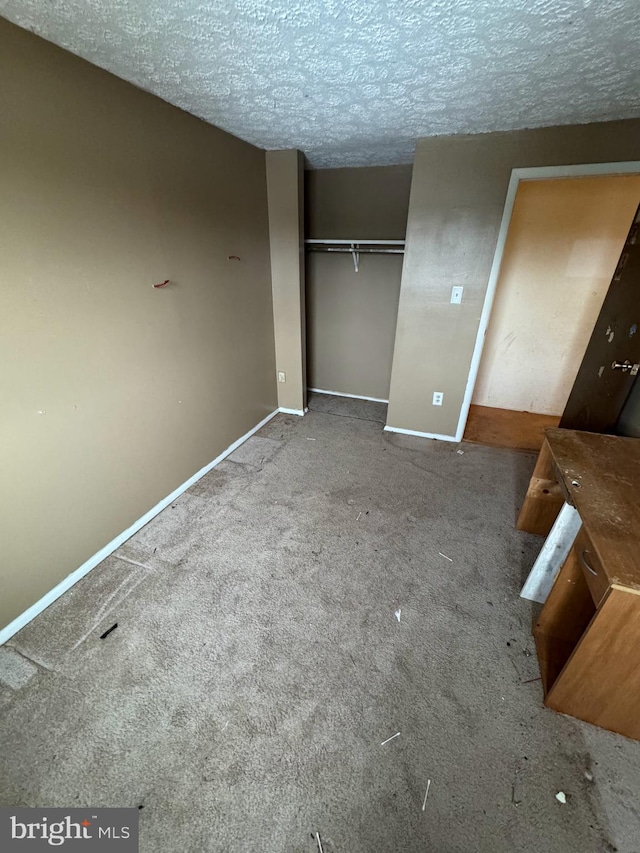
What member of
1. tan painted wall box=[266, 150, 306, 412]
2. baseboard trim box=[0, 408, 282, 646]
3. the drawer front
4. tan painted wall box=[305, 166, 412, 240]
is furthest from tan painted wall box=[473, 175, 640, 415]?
baseboard trim box=[0, 408, 282, 646]

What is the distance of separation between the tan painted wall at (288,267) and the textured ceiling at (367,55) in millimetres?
656

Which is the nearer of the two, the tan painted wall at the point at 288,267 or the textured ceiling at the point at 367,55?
Result: the textured ceiling at the point at 367,55

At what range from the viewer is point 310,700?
1.22 metres

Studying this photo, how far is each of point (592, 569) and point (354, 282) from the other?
10.0ft

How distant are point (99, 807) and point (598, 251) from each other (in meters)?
4.52

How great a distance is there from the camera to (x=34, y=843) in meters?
0.91

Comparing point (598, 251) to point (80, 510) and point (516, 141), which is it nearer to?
point (516, 141)

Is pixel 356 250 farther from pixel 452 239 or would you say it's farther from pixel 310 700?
pixel 310 700

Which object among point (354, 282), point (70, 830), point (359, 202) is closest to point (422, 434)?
point (354, 282)

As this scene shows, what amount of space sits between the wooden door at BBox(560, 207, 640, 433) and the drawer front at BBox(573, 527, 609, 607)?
1.33 metres

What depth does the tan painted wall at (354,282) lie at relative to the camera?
3.00 metres

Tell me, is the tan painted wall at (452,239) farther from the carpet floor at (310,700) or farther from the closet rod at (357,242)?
the carpet floor at (310,700)

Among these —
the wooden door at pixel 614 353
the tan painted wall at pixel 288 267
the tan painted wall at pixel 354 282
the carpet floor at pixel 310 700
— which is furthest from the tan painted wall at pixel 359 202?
the carpet floor at pixel 310 700

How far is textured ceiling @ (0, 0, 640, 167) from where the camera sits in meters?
1.05
